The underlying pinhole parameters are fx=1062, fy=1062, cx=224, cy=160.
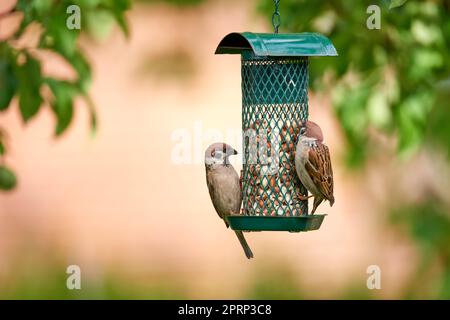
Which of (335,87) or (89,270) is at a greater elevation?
(335,87)

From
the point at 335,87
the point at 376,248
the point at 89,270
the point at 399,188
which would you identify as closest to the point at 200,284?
the point at 89,270

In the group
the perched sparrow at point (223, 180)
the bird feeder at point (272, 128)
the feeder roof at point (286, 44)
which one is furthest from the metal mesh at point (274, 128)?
Answer: the feeder roof at point (286, 44)

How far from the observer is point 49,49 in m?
5.73

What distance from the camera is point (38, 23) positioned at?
5754 mm

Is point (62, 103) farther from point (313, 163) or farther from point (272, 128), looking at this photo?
point (313, 163)

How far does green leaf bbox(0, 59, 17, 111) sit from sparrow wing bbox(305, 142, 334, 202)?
1.63m

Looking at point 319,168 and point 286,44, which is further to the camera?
point 319,168

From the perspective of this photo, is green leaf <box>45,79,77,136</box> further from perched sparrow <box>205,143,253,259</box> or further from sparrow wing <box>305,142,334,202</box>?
sparrow wing <box>305,142,334,202</box>

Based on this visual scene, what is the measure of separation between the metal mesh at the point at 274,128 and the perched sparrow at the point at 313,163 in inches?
4.6

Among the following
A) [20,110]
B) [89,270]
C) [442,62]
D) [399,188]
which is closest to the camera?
[20,110]

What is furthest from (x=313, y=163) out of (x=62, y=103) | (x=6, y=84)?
(x=6, y=84)

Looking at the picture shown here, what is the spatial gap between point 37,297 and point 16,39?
5335 mm

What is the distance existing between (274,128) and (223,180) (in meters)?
0.45

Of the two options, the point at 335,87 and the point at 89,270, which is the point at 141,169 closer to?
the point at 89,270
